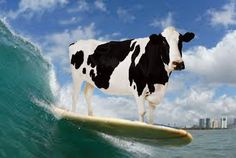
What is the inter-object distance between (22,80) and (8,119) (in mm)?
1975

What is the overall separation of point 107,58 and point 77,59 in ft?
3.19

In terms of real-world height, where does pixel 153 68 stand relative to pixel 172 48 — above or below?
below

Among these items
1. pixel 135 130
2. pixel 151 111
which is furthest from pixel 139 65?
pixel 135 130

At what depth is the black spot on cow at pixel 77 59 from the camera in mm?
9156

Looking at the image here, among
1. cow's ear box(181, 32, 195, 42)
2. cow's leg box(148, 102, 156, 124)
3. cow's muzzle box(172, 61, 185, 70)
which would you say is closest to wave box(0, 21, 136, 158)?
cow's leg box(148, 102, 156, 124)

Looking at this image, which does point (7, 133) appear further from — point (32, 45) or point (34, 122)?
point (32, 45)

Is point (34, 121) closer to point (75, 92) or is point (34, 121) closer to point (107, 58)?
point (75, 92)

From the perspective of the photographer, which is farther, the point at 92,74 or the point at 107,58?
the point at 92,74

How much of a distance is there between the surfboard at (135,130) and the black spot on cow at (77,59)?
102 centimetres

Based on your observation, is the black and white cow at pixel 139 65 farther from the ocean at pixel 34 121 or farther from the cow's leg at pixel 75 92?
the ocean at pixel 34 121

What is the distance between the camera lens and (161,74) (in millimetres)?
7582

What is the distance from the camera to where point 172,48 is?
7.38m

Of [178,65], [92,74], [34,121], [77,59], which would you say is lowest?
[34,121]

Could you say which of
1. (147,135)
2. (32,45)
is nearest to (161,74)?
(147,135)
